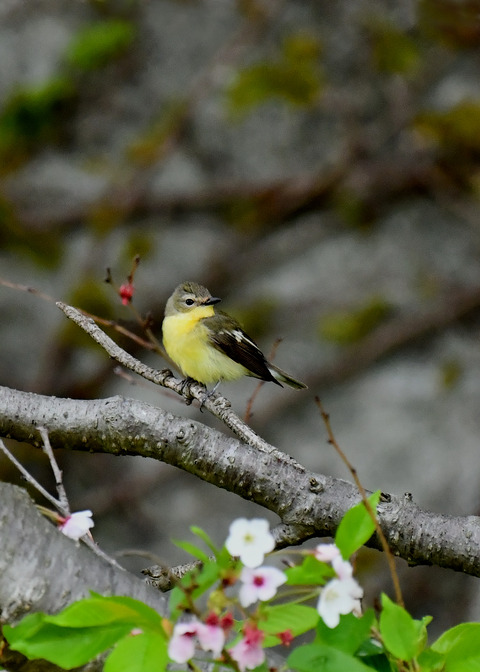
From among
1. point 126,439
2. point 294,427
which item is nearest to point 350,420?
point 294,427

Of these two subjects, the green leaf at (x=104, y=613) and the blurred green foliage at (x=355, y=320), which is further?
the blurred green foliage at (x=355, y=320)

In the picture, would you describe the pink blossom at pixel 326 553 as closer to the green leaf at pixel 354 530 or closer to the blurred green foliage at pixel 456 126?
the green leaf at pixel 354 530

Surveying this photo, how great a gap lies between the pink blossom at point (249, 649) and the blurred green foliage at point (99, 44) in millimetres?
5650

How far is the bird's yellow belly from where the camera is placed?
13.1 feet

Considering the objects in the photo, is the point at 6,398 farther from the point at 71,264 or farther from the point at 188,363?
the point at 71,264

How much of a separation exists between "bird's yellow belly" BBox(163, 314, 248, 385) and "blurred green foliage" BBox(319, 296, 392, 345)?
1.65m

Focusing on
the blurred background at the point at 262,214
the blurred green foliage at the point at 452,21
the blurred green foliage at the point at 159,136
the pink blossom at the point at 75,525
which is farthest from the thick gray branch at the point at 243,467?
the blurred green foliage at the point at 452,21

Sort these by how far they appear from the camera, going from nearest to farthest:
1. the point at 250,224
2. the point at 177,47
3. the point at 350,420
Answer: the point at 350,420
the point at 250,224
the point at 177,47

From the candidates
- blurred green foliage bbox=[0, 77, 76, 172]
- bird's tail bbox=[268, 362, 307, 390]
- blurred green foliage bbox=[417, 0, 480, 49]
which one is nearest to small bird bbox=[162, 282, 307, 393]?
bird's tail bbox=[268, 362, 307, 390]

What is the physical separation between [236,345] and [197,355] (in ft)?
0.69

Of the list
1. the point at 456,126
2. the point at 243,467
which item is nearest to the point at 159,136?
the point at 456,126

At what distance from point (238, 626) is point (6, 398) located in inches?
38.3

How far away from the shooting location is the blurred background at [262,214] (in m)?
5.57

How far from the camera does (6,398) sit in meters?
2.11
